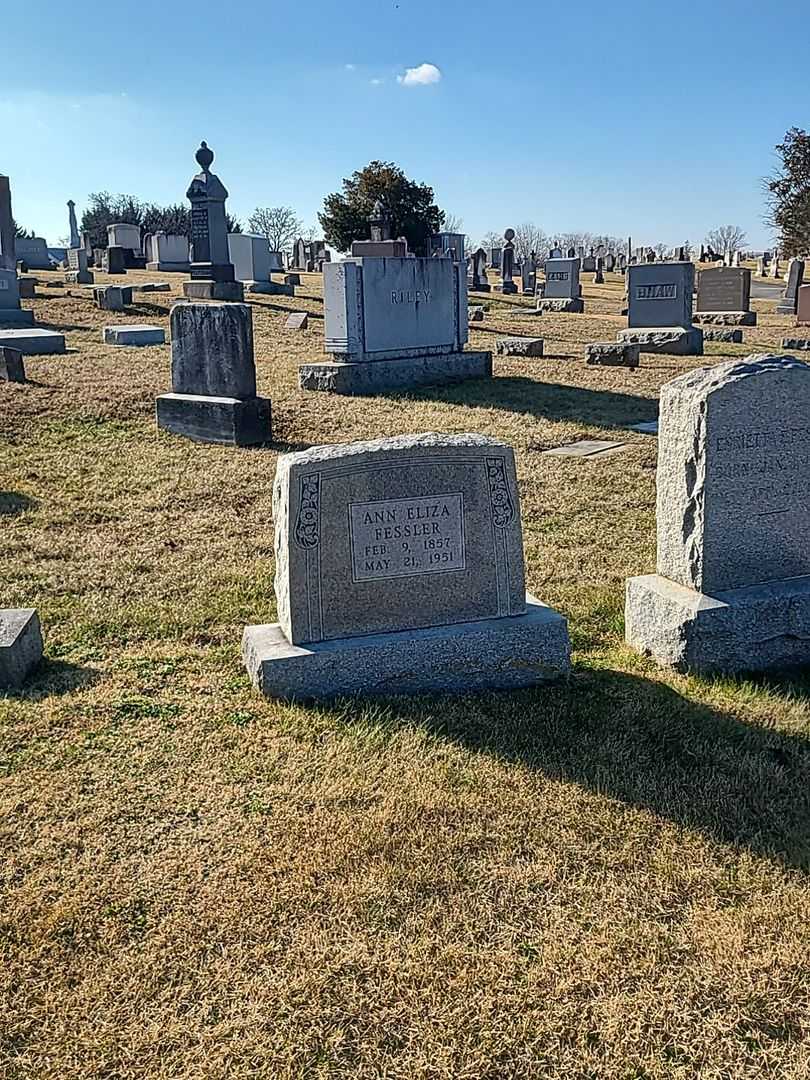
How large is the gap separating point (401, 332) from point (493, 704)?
30.3ft

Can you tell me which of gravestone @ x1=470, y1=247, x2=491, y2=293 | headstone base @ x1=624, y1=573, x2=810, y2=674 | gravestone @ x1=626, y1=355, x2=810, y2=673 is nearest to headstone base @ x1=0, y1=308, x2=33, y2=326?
gravestone @ x1=626, y1=355, x2=810, y2=673

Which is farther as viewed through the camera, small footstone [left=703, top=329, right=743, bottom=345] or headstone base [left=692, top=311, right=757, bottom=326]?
headstone base [left=692, top=311, right=757, bottom=326]

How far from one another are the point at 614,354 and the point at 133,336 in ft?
25.0

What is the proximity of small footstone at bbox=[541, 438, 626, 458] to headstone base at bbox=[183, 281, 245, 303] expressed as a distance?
12.9 m

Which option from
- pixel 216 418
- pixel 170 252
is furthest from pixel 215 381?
pixel 170 252

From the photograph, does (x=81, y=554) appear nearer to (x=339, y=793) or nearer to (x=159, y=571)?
(x=159, y=571)

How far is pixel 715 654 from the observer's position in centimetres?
402

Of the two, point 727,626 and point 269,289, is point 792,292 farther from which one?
point 727,626

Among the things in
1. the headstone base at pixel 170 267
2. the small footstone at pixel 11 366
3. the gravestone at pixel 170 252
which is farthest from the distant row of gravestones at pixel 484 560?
the gravestone at pixel 170 252

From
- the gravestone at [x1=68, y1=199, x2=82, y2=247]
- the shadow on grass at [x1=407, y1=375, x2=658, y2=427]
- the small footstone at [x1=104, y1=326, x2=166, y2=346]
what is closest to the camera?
the shadow on grass at [x1=407, y1=375, x2=658, y2=427]

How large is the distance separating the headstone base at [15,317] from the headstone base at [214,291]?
15.1 ft

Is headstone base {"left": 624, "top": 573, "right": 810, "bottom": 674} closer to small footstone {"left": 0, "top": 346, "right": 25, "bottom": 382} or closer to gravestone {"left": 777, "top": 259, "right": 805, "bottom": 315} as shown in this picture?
small footstone {"left": 0, "top": 346, "right": 25, "bottom": 382}

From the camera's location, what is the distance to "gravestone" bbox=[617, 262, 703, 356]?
52.4ft

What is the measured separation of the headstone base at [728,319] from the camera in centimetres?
2058
